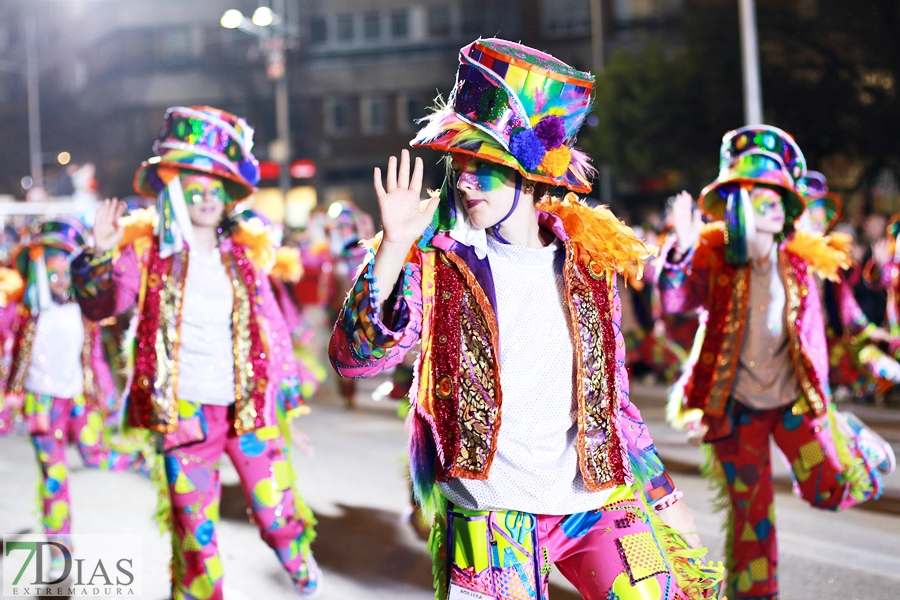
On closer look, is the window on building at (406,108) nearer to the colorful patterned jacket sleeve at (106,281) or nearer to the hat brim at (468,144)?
the colorful patterned jacket sleeve at (106,281)

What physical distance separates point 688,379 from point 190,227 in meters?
2.40

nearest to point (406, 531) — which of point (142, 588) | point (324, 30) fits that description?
point (142, 588)

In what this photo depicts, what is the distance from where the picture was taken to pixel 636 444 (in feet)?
9.97

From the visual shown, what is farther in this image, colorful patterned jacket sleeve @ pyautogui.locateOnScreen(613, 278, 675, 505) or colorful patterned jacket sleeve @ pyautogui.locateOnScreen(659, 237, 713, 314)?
colorful patterned jacket sleeve @ pyautogui.locateOnScreen(659, 237, 713, 314)

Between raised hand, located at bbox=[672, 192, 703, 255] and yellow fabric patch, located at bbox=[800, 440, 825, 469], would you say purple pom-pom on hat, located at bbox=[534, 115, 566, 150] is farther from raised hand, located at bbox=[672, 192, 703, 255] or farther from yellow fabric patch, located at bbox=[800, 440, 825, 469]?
yellow fabric patch, located at bbox=[800, 440, 825, 469]

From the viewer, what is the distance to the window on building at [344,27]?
1716 inches

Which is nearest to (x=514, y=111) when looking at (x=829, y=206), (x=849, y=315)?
(x=849, y=315)

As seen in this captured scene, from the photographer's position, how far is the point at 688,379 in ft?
16.2

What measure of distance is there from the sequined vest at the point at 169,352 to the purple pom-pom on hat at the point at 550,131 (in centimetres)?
214

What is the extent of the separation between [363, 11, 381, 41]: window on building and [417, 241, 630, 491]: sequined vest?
42.1 meters

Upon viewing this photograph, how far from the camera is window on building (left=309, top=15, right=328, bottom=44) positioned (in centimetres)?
4375

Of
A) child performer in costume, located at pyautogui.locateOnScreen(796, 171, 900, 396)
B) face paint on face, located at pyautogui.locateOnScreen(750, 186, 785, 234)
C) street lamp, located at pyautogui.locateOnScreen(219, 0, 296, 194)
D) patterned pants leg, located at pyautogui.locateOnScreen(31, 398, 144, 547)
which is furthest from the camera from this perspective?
street lamp, located at pyautogui.locateOnScreen(219, 0, 296, 194)

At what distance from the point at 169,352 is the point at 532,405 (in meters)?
2.16

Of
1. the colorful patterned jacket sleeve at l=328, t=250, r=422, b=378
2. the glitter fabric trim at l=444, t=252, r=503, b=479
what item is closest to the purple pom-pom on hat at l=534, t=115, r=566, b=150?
the glitter fabric trim at l=444, t=252, r=503, b=479
